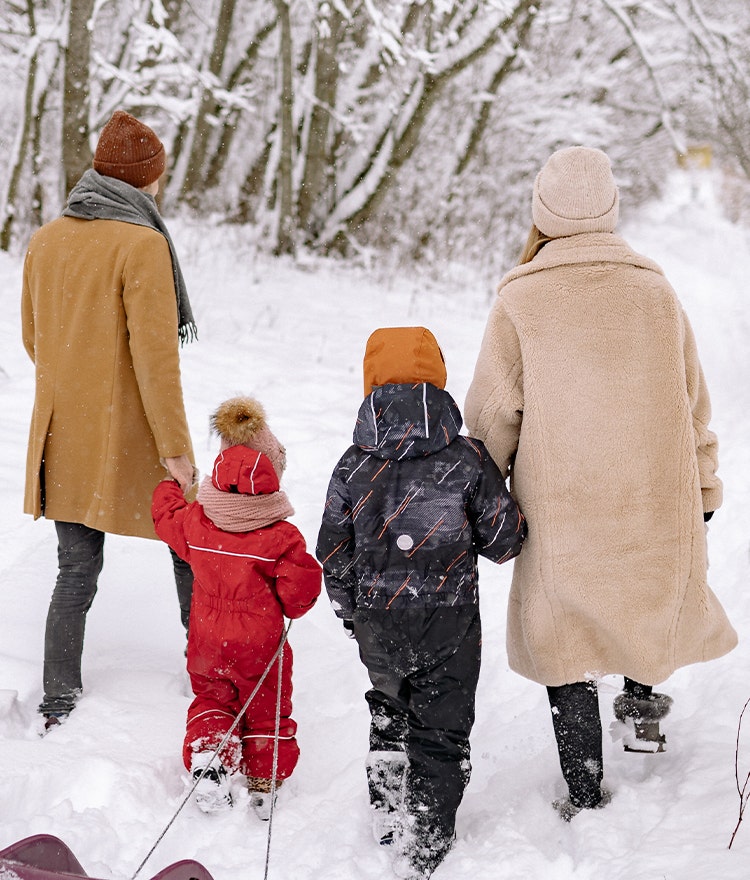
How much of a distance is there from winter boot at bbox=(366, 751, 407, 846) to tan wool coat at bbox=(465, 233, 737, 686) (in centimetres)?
53

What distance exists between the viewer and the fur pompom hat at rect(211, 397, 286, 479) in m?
2.83

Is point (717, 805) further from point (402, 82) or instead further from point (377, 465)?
point (402, 82)

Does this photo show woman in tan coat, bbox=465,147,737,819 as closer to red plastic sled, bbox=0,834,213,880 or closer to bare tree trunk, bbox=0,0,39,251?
red plastic sled, bbox=0,834,213,880

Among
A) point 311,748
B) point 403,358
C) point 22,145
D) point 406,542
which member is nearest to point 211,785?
point 311,748

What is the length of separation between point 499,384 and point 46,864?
1697mm

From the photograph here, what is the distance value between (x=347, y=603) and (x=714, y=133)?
13263mm

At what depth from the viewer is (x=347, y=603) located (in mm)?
2629

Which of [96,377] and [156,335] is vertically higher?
[156,335]

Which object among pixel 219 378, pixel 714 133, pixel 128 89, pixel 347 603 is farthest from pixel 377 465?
pixel 714 133

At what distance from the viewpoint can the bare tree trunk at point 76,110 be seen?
7938mm

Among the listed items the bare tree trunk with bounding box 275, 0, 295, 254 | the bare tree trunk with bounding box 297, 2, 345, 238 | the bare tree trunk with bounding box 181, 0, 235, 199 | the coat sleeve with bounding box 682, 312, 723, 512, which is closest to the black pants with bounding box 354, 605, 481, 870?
the coat sleeve with bounding box 682, 312, 723, 512

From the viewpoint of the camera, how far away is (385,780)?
269 cm

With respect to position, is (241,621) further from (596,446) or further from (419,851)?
(596,446)

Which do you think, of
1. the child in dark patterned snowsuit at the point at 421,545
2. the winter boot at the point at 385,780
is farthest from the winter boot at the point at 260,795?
the child in dark patterned snowsuit at the point at 421,545
